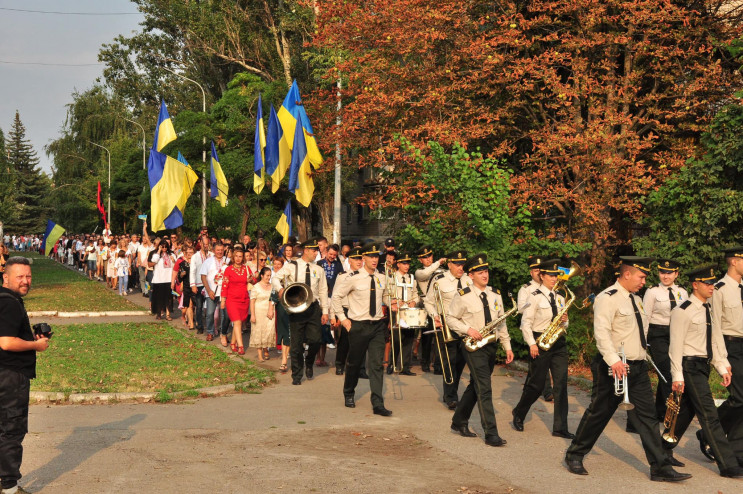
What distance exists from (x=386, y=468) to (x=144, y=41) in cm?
4582

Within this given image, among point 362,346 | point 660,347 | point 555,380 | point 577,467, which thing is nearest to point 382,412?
point 362,346

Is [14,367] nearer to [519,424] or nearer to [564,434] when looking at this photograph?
[519,424]

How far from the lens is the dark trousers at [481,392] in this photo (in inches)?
332

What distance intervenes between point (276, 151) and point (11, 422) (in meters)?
15.1

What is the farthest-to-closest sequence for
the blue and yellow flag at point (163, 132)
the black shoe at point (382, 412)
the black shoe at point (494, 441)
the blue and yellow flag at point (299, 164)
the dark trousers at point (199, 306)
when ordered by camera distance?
the blue and yellow flag at point (163, 132), the blue and yellow flag at point (299, 164), the dark trousers at point (199, 306), the black shoe at point (382, 412), the black shoe at point (494, 441)

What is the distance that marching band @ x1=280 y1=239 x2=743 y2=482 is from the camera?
7348 millimetres

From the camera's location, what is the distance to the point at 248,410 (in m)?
9.97

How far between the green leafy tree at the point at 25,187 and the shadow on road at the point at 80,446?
76754 millimetres

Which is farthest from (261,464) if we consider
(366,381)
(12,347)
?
(366,381)

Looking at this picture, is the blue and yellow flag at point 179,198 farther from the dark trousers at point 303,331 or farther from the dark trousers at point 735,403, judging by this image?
the dark trousers at point 735,403

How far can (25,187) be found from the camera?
92.4m

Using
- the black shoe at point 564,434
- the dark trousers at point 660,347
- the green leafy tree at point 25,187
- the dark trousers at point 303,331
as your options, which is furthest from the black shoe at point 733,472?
the green leafy tree at point 25,187

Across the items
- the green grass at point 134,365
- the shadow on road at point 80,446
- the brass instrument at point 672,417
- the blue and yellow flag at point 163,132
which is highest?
the blue and yellow flag at point 163,132

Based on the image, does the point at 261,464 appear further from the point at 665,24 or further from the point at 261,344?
the point at 665,24
